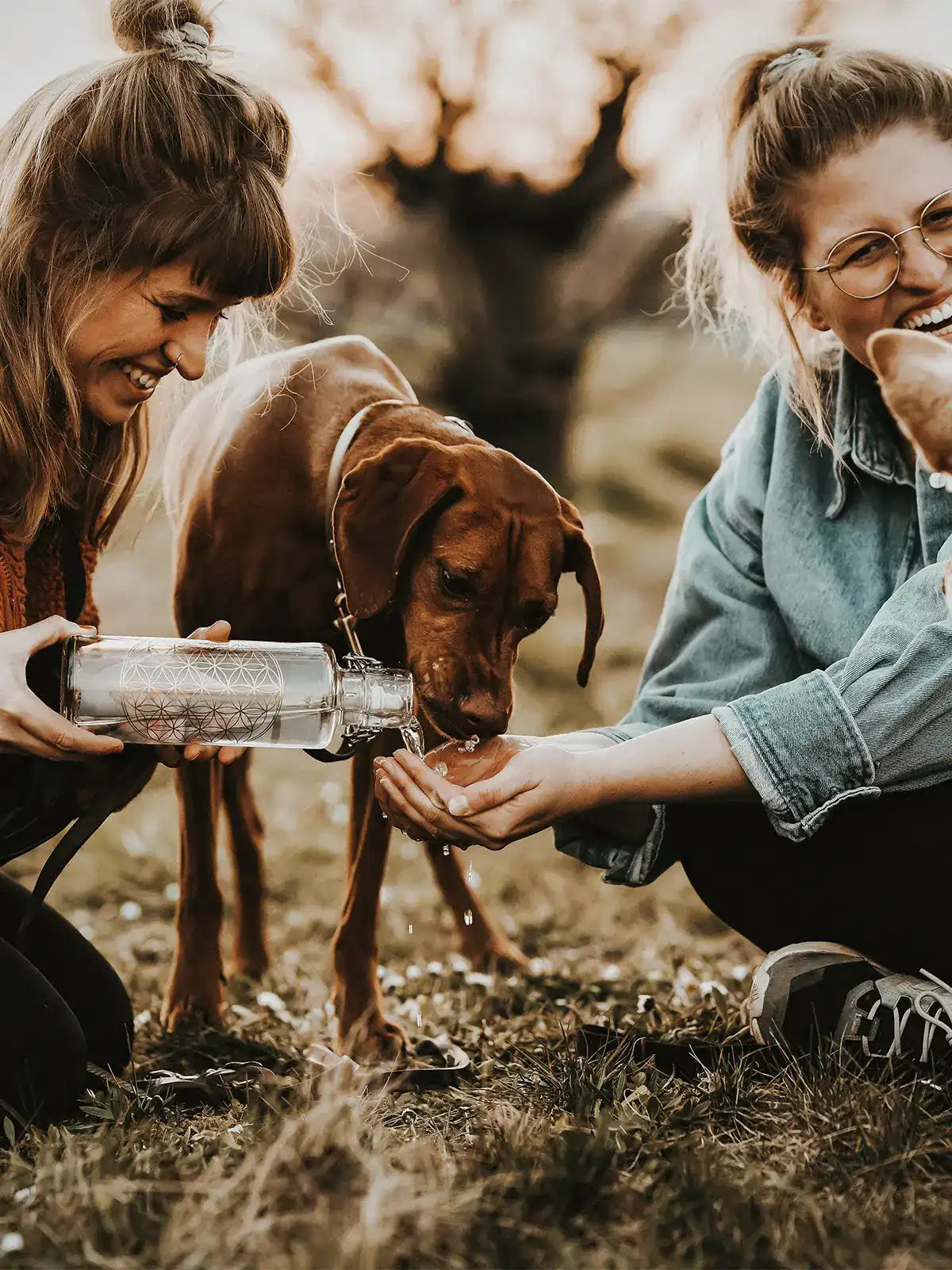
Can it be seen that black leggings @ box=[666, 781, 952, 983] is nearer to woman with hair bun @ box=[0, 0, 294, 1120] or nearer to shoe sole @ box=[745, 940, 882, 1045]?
shoe sole @ box=[745, 940, 882, 1045]

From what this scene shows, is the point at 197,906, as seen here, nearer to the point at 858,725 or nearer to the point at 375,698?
the point at 375,698

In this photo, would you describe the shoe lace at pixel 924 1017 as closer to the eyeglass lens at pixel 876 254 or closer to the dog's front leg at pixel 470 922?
the eyeglass lens at pixel 876 254

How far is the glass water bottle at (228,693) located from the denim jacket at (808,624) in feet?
1.49

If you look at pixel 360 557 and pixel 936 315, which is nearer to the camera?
pixel 936 315

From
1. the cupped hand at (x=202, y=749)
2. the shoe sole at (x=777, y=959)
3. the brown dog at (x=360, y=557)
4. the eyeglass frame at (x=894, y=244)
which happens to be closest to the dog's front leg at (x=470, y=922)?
the brown dog at (x=360, y=557)

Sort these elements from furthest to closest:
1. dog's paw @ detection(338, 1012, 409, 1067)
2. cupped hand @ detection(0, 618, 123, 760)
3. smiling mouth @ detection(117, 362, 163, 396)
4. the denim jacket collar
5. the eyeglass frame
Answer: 1. dog's paw @ detection(338, 1012, 409, 1067)
2. the denim jacket collar
3. smiling mouth @ detection(117, 362, 163, 396)
4. the eyeglass frame
5. cupped hand @ detection(0, 618, 123, 760)

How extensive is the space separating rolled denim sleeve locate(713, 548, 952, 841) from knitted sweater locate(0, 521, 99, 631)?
1269 millimetres

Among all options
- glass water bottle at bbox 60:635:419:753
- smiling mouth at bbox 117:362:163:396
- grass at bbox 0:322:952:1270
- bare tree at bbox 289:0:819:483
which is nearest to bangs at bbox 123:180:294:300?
smiling mouth at bbox 117:362:163:396

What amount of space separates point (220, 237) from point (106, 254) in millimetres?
201

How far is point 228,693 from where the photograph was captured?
2260mm

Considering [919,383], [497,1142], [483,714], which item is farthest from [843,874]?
[919,383]

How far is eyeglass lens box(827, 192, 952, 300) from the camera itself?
7.28 ft

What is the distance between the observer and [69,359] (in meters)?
2.28

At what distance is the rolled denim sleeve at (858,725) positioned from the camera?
2045 mm
